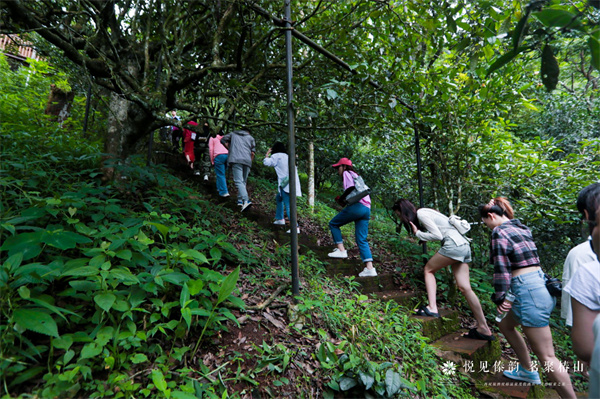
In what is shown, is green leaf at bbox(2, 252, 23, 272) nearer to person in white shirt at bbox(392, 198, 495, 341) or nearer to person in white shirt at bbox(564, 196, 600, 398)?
person in white shirt at bbox(564, 196, 600, 398)

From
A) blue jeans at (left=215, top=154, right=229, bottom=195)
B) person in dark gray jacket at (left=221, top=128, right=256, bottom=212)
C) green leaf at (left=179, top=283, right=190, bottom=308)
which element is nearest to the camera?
green leaf at (left=179, top=283, right=190, bottom=308)

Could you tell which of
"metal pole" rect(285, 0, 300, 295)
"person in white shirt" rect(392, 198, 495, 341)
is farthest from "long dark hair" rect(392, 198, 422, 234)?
"metal pole" rect(285, 0, 300, 295)

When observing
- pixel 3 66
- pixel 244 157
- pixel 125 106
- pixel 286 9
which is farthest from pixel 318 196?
pixel 3 66

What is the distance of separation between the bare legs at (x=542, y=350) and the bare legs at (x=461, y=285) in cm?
55

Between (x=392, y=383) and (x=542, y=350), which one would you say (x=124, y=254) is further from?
(x=542, y=350)

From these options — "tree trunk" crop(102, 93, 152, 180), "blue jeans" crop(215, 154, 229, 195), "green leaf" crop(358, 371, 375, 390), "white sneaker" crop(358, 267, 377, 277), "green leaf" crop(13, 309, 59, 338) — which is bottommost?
"white sneaker" crop(358, 267, 377, 277)

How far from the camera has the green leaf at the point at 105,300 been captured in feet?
5.40

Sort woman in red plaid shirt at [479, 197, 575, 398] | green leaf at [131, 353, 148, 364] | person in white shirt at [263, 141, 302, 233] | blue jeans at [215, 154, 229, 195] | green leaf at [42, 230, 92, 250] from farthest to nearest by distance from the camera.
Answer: blue jeans at [215, 154, 229, 195]
person in white shirt at [263, 141, 302, 233]
woman in red plaid shirt at [479, 197, 575, 398]
green leaf at [42, 230, 92, 250]
green leaf at [131, 353, 148, 364]

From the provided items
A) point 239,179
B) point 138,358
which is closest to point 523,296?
point 138,358

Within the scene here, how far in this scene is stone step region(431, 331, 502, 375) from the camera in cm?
317

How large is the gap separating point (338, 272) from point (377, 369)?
2.39 meters

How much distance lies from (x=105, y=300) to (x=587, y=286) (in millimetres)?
3203

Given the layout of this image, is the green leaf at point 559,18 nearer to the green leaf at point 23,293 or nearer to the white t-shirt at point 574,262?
the white t-shirt at point 574,262

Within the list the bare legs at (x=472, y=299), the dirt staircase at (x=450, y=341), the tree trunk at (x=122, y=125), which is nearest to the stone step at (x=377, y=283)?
the dirt staircase at (x=450, y=341)
